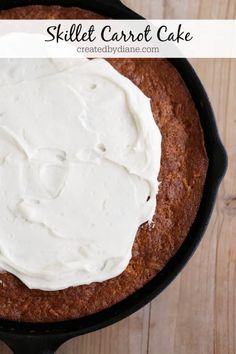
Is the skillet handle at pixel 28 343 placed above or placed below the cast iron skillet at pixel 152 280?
below

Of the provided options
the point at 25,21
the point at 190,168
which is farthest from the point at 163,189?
the point at 25,21

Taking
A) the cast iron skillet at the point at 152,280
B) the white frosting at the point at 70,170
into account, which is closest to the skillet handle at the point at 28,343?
the cast iron skillet at the point at 152,280

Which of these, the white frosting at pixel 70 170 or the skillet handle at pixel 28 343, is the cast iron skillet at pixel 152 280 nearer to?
the skillet handle at pixel 28 343

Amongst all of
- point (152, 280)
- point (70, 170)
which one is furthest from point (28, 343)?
point (70, 170)

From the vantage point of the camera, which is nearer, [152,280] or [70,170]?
[70,170]

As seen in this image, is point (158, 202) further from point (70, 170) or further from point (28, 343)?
point (28, 343)

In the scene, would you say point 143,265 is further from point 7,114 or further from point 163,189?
point 7,114
